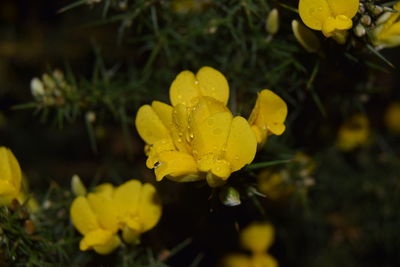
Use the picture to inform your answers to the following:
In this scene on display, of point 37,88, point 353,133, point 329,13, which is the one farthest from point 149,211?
point 353,133

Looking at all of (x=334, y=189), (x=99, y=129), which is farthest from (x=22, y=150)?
(x=334, y=189)

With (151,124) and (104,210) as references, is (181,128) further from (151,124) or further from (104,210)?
(104,210)

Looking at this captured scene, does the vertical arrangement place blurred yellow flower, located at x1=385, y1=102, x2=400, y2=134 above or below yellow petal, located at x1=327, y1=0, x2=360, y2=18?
below

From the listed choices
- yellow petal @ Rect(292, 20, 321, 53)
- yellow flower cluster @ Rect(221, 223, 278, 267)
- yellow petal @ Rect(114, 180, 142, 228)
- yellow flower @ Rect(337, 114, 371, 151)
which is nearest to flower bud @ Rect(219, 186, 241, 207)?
yellow petal @ Rect(114, 180, 142, 228)

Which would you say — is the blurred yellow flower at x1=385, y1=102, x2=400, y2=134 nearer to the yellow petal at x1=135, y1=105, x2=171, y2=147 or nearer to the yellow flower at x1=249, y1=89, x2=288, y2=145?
the yellow flower at x1=249, y1=89, x2=288, y2=145

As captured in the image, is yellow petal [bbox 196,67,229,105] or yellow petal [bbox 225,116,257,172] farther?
yellow petal [bbox 196,67,229,105]

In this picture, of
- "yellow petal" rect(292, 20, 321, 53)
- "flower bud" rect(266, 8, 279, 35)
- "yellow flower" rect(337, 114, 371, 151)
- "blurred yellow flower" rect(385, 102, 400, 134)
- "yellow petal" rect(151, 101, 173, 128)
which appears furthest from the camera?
"blurred yellow flower" rect(385, 102, 400, 134)

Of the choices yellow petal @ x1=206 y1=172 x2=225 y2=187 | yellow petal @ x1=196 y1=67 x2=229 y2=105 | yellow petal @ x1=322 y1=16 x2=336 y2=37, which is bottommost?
yellow petal @ x1=206 y1=172 x2=225 y2=187
